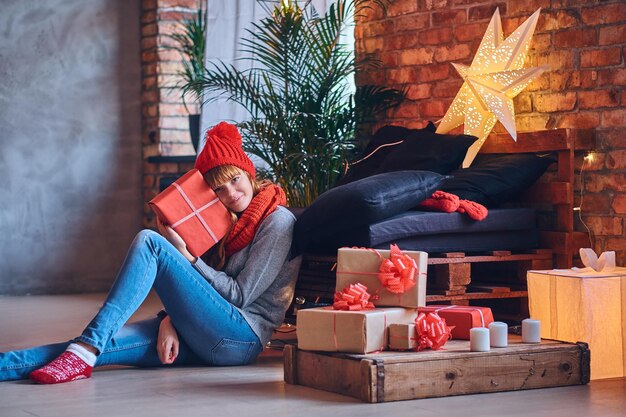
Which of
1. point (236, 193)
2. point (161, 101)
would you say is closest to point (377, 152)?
point (236, 193)

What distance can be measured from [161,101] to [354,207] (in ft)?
10.9

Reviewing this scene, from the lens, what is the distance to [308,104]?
5.41m

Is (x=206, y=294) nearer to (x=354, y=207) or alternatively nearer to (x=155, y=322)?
(x=155, y=322)

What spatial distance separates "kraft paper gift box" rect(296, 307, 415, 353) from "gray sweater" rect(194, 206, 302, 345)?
350mm

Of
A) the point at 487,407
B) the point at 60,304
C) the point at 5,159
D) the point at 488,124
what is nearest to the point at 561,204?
the point at 488,124

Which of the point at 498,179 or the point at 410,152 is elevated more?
the point at 410,152

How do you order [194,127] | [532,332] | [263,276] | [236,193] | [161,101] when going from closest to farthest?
[532,332], [263,276], [236,193], [194,127], [161,101]

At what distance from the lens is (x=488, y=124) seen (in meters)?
4.77

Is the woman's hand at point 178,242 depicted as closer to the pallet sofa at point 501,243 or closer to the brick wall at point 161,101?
the pallet sofa at point 501,243

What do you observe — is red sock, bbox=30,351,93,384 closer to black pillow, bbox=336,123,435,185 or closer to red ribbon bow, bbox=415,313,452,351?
red ribbon bow, bbox=415,313,452,351

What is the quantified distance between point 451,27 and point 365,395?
8.14ft

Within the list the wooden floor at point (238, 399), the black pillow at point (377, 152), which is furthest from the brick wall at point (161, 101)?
the wooden floor at point (238, 399)

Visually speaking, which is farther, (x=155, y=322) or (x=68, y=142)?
(x=68, y=142)

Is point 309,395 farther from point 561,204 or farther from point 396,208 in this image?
point 561,204
